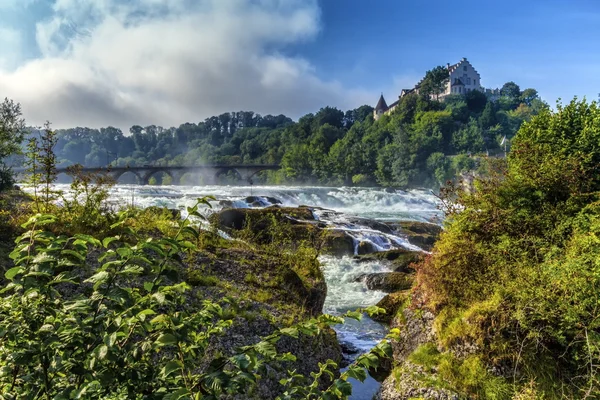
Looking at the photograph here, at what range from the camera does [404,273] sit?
1435cm

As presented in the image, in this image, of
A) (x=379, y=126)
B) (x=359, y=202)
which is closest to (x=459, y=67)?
(x=379, y=126)

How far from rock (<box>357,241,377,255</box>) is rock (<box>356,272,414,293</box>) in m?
3.50

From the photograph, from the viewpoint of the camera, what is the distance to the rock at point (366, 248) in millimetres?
18109

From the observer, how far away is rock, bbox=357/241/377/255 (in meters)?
18.1

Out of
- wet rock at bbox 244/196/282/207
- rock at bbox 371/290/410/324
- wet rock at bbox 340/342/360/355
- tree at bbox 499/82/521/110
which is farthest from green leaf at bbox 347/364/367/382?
tree at bbox 499/82/521/110

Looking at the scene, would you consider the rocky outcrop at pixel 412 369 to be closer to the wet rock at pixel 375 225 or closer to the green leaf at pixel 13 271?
the green leaf at pixel 13 271

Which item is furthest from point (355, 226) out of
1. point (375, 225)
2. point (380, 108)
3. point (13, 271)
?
point (380, 108)

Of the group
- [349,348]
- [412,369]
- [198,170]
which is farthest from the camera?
[198,170]

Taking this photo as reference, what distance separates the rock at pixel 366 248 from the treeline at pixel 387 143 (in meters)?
31.7

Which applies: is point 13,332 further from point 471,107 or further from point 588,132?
point 471,107

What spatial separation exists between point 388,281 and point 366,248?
4.25 metres

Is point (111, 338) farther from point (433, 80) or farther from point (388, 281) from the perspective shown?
point (433, 80)

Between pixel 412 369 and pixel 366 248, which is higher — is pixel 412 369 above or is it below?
above

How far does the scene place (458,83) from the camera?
103 meters
